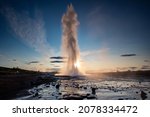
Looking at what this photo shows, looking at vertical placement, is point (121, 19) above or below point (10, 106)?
above

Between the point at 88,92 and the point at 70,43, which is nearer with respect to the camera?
the point at 70,43

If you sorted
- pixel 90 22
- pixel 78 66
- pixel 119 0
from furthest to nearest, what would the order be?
pixel 78 66 < pixel 90 22 < pixel 119 0

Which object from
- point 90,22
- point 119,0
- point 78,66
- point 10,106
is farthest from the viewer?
point 78,66

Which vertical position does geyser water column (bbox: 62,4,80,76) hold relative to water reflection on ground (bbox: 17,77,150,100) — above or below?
above

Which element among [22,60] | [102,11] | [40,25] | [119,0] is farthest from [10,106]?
[119,0]

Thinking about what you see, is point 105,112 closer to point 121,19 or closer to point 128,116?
point 128,116

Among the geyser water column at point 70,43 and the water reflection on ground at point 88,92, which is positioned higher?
the geyser water column at point 70,43

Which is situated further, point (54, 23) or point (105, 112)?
point (54, 23)

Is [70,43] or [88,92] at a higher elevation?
[70,43]
